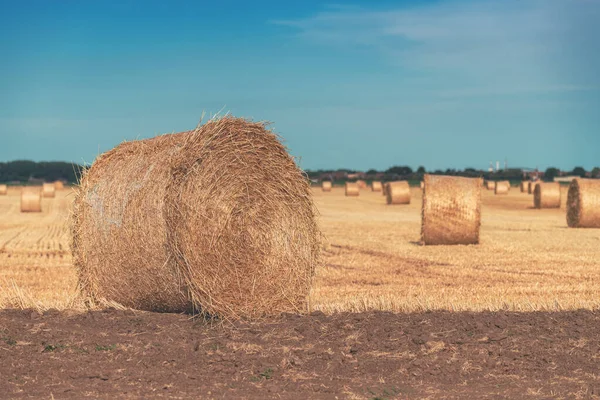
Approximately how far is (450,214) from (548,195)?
19.4 meters

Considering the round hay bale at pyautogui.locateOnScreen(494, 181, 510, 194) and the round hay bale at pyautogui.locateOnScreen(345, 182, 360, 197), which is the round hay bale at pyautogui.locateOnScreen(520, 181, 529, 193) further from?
the round hay bale at pyautogui.locateOnScreen(345, 182, 360, 197)

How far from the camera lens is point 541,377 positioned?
693 centimetres

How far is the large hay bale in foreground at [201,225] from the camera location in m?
8.73

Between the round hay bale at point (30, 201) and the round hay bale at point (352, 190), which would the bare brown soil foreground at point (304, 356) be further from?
the round hay bale at point (352, 190)

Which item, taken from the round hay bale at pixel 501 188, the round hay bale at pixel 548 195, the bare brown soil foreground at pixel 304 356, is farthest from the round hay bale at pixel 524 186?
the bare brown soil foreground at pixel 304 356

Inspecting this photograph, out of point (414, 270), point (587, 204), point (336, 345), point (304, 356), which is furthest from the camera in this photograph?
point (587, 204)

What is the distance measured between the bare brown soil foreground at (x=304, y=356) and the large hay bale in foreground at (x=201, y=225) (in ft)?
1.16

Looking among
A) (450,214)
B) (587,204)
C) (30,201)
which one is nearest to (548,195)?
(587,204)

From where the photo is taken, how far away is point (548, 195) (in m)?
37.1

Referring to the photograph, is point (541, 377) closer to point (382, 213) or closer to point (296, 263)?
point (296, 263)

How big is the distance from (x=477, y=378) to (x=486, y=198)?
43.0m

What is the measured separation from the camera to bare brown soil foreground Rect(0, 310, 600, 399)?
21.3 ft

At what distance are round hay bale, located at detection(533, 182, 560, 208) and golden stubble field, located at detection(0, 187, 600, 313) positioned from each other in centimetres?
1087

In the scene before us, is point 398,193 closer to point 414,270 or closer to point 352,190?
point 352,190
